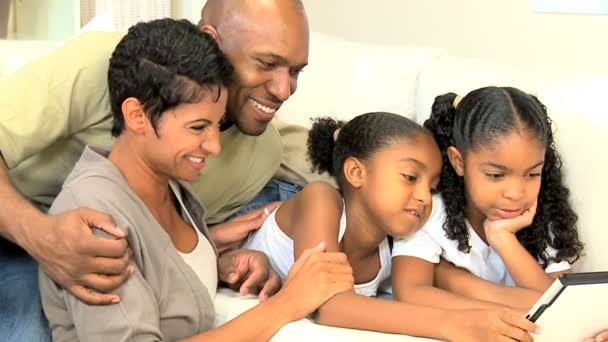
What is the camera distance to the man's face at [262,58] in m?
1.56

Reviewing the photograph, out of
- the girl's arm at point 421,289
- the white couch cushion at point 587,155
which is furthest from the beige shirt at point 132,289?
the white couch cushion at point 587,155

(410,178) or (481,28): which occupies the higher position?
(481,28)

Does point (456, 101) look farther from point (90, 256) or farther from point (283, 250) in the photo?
point (90, 256)

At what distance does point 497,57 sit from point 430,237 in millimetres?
1303

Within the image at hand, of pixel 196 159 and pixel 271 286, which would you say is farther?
pixel 271 286

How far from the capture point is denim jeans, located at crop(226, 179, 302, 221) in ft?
5.63

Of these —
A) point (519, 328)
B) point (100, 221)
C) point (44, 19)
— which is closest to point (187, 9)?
point (44, 19)

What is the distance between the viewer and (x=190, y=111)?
1212mm

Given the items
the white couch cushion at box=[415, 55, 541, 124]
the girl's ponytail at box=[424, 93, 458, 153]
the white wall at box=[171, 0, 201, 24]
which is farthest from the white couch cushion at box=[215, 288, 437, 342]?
the white wall at box=[171, 0, 201, 24]

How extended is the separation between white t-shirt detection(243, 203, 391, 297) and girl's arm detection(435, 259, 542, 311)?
0.37 ft

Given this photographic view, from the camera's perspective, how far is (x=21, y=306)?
1225mm

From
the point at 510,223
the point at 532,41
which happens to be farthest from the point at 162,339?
the point at 532,41

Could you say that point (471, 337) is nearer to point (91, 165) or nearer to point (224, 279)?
point (224, 279)

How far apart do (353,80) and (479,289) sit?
2.76ft
